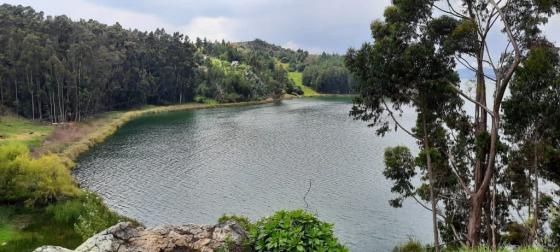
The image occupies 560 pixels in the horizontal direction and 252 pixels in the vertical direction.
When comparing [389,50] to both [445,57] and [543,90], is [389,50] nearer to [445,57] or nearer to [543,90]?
[445,57]

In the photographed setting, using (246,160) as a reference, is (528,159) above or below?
above

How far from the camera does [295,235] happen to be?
12.1 meters

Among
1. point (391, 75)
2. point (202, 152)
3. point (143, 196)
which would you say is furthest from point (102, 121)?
point (391, 75)

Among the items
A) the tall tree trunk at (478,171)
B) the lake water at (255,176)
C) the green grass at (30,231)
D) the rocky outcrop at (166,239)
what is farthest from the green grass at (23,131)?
the tall tree trunk at (478,171)

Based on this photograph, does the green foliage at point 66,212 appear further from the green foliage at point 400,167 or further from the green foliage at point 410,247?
the green foliage at point 410,247

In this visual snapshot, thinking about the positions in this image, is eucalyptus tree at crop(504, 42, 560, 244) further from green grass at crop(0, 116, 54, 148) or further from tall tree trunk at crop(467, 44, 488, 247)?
green grass at crop(0, 116, 54, 148)

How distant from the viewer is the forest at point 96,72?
91.8m

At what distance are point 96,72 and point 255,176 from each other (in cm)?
6394

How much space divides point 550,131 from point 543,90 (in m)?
2.33

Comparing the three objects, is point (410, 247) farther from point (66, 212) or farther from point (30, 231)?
point (30, 231)

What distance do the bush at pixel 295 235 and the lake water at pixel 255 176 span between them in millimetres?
23887

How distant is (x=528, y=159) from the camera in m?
23.9

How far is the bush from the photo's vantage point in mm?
12078

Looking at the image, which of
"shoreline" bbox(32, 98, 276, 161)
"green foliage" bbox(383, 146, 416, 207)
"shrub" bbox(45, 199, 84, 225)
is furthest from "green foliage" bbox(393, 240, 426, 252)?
"shoreline" bbox(32, 98, 276, 161)
